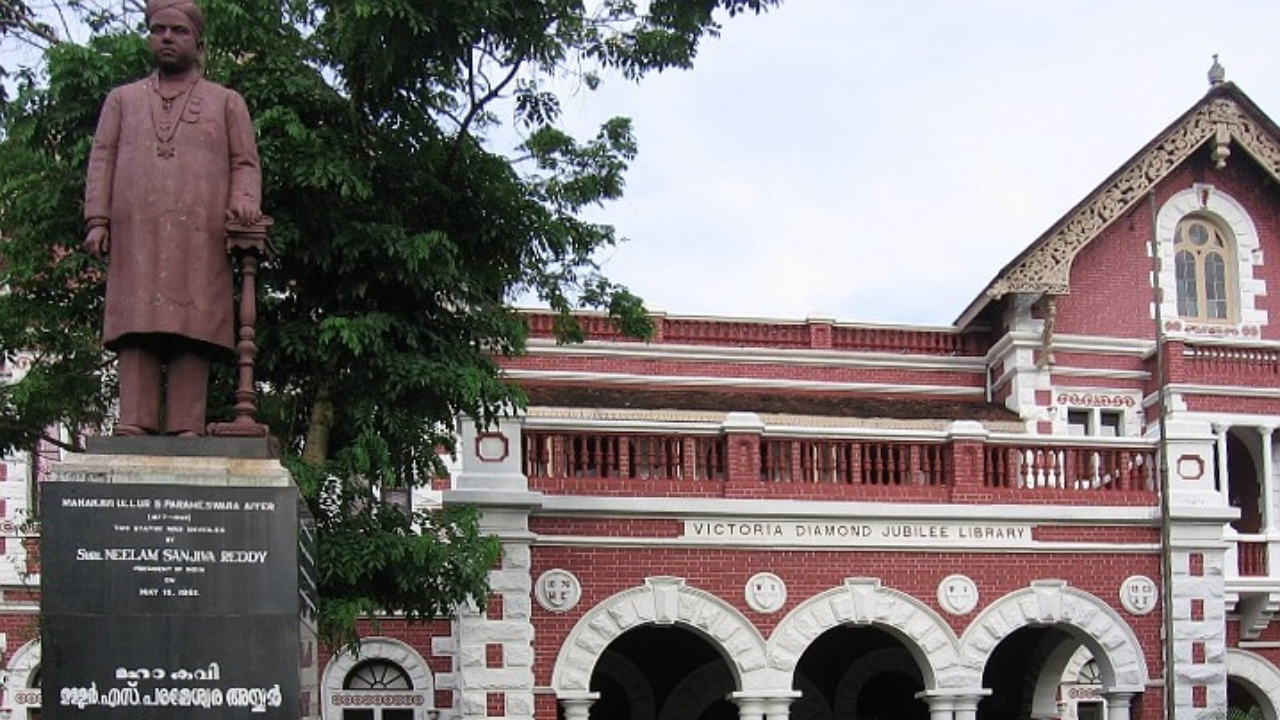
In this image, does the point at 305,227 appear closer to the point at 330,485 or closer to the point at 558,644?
the point at 330,485

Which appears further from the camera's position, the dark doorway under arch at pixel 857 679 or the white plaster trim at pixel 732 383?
the white plaster trim at pixel 732 383

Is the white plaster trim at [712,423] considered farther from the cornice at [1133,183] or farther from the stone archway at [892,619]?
A: the cornice at [1133,183]

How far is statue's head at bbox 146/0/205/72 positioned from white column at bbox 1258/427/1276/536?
19.6 meters

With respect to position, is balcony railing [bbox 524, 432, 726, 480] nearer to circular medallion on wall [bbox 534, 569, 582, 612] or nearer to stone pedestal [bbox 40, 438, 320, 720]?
circular medallion on wall [bbox 534, 569, 582, 612]

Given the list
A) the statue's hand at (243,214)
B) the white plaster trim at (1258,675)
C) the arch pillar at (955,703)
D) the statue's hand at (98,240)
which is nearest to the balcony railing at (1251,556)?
the white plaster trim at (1258,675)

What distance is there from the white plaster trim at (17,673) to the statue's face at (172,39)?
1449cm

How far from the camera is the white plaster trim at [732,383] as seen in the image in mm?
26828

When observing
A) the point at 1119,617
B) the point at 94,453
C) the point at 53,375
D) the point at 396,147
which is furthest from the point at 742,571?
the point at 94,453

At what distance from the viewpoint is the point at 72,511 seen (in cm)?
1020

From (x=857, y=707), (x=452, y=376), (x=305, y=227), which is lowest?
(x=857, y=707)

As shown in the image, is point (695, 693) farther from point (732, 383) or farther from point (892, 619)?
point (732, 383)

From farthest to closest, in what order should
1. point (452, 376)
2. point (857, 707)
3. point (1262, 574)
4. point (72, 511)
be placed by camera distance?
point (1262, 574)
point (857, 707)
point (452, 376)
point (72, 511)

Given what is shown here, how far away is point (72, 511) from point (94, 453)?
1.45 ft

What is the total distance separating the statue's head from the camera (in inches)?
428
